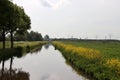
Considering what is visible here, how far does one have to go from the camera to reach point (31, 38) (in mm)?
156875

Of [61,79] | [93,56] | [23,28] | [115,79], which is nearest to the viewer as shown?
[115,79]

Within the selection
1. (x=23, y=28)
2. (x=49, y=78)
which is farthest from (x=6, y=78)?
(x=23, y=28)

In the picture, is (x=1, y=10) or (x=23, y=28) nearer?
(x=1, y=10)

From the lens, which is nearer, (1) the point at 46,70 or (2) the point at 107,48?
(1) the point at 46,70

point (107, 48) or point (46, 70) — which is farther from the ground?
point (107, 48)

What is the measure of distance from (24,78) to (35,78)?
916mm

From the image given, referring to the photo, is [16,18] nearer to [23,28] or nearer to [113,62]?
[23,28]

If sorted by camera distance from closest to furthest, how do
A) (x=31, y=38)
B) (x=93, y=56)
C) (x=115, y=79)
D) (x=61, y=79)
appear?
(x=115, y=79) → (x=61, y=79) → (x=93, y=56) → (x=31, y=38)

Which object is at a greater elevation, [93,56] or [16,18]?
[16,18]

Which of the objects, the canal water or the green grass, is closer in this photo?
the canal water

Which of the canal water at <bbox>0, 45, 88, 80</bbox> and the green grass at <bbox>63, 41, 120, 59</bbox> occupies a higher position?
the green grass at <bbox>63, 41, 120, 59</bbox>

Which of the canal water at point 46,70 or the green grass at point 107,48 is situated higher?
the green grass at point 107,48

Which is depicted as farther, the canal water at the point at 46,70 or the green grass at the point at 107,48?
the green grass at the point at 107,48

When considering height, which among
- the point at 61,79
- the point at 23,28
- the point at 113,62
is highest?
the point at 23,28
